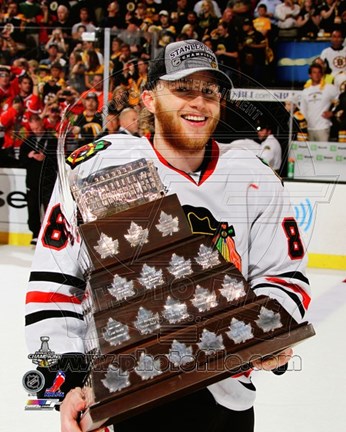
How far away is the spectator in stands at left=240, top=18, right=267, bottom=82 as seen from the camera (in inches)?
230

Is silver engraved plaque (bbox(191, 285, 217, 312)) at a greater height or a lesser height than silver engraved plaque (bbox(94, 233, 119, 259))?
lesser

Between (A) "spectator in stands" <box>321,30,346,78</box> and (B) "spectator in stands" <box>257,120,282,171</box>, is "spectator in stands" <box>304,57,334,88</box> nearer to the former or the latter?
(A) "spectator in stands" <box>321,30,346,78</box>

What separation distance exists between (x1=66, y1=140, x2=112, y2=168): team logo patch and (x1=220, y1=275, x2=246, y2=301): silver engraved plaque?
0.24m

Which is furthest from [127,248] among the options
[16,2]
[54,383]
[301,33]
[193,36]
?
[16,2]

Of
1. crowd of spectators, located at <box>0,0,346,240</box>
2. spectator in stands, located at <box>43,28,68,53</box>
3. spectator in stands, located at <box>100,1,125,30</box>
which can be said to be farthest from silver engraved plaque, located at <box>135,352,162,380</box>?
spectator in stands, located at <box>100,1,125,30</box>

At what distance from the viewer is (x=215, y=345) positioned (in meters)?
0.91

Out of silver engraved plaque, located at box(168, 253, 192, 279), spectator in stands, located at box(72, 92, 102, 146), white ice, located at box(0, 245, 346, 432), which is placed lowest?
white ice, located at box(0, 245, 346, 432)

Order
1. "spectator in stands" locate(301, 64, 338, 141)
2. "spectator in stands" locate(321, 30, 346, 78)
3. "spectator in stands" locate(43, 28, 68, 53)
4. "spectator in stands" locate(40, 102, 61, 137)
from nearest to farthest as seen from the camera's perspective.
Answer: "spectator in stands" locate(40, 102, 61, 137) < "spectator in stands" locate(301, 64, 338, 141) < "spectator in stands" locate(321, 30, 346, 78) < "spectator in stands" locate(43, 28, 68, 53)

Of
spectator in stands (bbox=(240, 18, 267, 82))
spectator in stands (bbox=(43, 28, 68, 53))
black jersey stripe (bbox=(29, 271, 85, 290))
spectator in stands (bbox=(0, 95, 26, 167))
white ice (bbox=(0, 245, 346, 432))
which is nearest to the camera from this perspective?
black jersey stripe (bbox=(29, 271, 85, 290))

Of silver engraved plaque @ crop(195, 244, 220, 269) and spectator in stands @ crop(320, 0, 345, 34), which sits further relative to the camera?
spectator in stands @ crop(320, 0, 345, 34)

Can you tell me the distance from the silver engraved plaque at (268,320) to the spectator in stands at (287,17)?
20.9ft

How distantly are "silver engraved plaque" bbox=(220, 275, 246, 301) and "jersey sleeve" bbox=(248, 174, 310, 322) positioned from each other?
81 millimetres

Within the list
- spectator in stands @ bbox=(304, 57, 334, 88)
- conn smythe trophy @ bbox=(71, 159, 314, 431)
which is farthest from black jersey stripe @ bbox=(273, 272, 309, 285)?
spectator in stands @ bbox=(304, 57, 334, 88)

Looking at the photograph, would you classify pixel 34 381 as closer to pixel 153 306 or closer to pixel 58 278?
pixel 58 278
